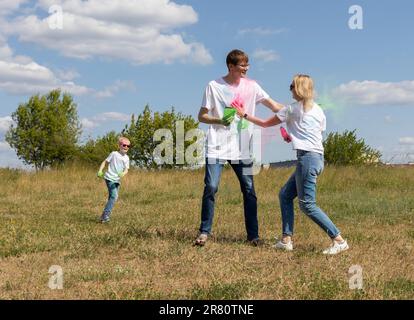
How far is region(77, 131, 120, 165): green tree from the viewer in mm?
51688

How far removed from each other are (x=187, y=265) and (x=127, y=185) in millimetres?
13825

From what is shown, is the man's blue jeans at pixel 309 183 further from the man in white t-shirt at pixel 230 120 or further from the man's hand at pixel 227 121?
the man's hand at pixel 227 121

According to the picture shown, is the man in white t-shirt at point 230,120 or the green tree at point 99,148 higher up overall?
the green tree at point 99,148

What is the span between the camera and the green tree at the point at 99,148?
2035 inches

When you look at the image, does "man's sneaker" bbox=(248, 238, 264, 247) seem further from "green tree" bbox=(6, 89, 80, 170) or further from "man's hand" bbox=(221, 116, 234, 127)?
"green tree" bbox=(6, 89, 80, 170)

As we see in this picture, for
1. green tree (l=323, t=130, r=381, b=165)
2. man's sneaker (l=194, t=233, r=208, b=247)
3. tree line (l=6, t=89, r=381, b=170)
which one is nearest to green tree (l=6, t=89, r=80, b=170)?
tree line (l=6, t=89, r=381, b=170)

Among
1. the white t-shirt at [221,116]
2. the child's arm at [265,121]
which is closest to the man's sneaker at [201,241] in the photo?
the white t-shirt at [221,116]

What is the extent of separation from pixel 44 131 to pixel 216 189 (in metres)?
47.4

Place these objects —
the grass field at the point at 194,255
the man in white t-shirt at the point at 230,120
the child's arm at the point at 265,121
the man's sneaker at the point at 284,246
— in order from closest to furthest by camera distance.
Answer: the grass field at the point at 194,255 < the child's arm at the point at 265,121 < the man's sneaker at the point at 284,246 < the man in white t-shirt at the point at 230,120

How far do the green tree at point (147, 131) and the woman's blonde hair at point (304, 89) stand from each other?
41912 millimetres

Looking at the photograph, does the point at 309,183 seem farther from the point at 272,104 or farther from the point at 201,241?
the point at 201,241

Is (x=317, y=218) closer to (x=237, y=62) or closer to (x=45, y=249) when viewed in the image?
(x=237, y=62)

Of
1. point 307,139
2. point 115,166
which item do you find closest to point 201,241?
point 307,139
